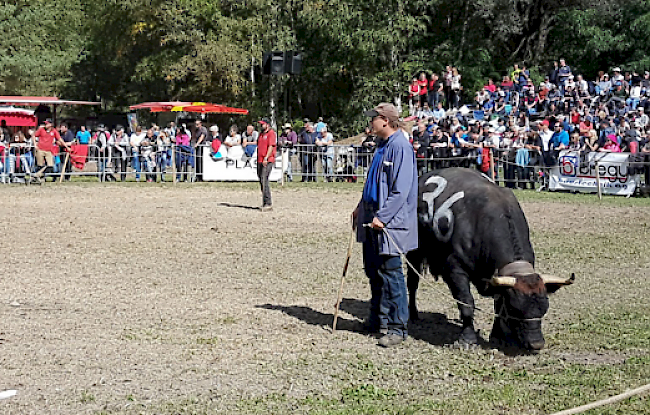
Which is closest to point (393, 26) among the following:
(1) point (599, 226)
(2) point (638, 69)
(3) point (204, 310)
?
(2) point (638, 69)

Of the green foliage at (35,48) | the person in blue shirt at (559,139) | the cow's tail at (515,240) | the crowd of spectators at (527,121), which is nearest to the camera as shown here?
the cow's tail at (515,240)

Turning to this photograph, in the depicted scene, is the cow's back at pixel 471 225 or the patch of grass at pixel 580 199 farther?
the patch of grass at pixel 580 199

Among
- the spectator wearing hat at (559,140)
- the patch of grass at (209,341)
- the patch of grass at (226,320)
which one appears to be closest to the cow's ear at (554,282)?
the patch of grass at (209,341)

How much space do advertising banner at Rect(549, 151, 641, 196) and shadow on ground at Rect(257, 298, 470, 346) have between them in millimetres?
14920

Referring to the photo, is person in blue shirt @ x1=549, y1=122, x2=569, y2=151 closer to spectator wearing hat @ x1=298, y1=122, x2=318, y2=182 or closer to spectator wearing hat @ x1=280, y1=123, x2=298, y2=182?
spectator wearing hat @ x1=298, y1=122, x2=318, y2=182

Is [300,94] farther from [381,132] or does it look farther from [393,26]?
[381,132]

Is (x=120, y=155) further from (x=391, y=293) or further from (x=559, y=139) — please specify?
(x=391, y=293)

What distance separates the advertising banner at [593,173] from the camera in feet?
76.7

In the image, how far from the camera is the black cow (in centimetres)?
769

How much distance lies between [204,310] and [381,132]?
9.16 ft

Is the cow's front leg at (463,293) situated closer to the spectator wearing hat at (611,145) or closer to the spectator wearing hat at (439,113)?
the spectator wearing hat at (611,145)

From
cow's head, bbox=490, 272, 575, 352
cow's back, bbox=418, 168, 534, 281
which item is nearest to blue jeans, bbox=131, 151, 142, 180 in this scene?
cow's back, bbox=418, 168, 534, 281

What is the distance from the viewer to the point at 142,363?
7.63 meters

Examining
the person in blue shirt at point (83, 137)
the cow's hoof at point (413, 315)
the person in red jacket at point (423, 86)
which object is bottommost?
the cow's hoof at point (413, 315)
